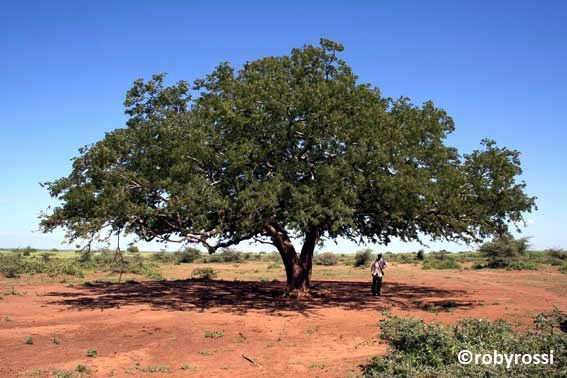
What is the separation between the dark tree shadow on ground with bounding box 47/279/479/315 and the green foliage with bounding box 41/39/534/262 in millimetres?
3162

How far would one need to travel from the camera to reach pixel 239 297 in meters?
24.3

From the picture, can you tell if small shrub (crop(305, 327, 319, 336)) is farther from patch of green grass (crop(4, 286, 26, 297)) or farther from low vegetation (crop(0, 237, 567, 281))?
patch of green grass (crop(4, 286, 26, 297))

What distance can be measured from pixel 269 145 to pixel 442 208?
7.05m

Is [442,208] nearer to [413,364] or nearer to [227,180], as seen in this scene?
[227,180]

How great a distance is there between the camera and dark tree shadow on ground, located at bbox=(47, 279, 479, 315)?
→ 21000mm

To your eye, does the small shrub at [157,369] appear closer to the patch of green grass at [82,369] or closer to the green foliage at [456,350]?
the patch of green grass at [82,369]

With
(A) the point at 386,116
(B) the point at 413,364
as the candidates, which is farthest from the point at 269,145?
(B) the point at 413,364

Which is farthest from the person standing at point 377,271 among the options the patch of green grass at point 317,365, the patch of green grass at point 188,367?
the patch of green grass at point 188,367

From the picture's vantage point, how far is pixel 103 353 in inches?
516

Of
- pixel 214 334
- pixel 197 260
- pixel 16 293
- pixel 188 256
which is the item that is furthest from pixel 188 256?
pixel 214 334

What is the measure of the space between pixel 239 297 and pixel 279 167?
27.8ft

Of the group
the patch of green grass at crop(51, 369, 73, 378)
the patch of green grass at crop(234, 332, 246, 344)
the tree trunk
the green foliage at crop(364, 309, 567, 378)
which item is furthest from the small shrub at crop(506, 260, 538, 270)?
the patch of green grass at crop(51, 369, 73, 378)

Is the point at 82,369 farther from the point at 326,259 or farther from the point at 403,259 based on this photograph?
the point at 403,259

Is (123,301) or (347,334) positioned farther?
(123,301)
